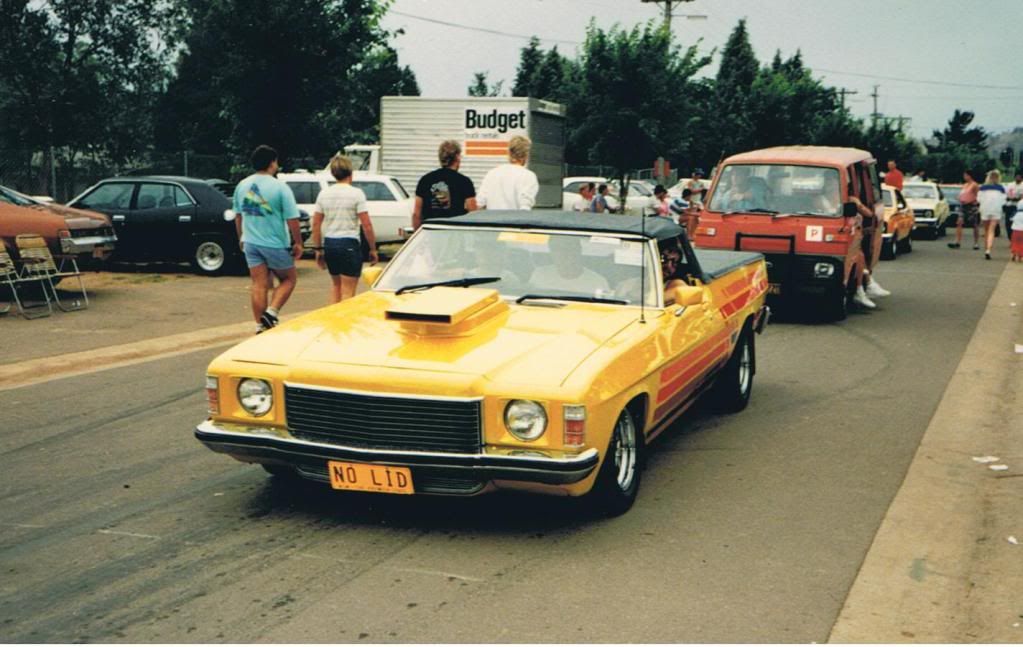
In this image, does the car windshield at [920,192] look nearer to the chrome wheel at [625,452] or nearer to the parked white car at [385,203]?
the parked white car at [385,203]

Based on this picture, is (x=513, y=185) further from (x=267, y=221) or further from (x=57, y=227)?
(x=57, y=227)

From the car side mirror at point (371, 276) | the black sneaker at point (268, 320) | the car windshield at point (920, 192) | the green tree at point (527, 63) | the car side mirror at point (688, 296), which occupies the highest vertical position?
the green tree at point (527, 63)

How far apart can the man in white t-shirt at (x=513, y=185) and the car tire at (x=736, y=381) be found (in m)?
2.81

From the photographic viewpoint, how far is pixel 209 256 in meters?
18.7

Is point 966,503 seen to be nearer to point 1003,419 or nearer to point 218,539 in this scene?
point 1003,419

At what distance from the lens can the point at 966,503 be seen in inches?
245

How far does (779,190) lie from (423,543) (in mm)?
9915

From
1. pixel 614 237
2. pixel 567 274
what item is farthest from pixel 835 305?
pixel 567 274

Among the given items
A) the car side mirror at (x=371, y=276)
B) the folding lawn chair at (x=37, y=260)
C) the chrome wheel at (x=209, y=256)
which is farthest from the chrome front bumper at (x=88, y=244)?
the car side mirror at (x=371, y=276)

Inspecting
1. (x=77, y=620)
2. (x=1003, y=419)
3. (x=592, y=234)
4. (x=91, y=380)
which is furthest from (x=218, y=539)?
(x=1003, y=419)

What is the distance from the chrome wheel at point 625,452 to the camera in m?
5.73

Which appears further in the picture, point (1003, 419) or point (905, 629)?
point (1003, 419)

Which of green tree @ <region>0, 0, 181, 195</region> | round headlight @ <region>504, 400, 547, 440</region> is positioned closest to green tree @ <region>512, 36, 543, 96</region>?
green tree @ <region>0, 0, 181, 195</region>

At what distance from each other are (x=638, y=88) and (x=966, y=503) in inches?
1087
